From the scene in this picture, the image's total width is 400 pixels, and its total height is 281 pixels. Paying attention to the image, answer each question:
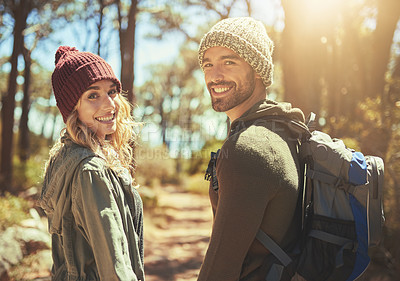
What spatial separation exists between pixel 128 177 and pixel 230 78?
83 centimetres

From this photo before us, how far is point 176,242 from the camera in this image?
7801 mm

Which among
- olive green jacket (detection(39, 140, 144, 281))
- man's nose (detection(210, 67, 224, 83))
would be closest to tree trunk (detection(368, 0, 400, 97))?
man's nose (detection(210, 67, 224, 83))

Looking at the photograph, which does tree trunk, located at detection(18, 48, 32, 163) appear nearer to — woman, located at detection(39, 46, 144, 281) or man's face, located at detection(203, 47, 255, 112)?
woman, located at detection(39, 46, 144, 281)

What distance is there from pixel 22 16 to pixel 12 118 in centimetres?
311

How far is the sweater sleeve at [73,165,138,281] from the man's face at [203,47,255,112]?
835mm

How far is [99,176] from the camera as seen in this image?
172 cm

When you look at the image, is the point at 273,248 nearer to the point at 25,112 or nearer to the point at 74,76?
the point at 74,76

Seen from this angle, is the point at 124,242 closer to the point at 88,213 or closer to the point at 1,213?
the point at 88,213

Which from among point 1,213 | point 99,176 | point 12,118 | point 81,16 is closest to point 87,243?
point 99,176

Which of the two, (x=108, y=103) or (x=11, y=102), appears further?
(x=11, y=102)

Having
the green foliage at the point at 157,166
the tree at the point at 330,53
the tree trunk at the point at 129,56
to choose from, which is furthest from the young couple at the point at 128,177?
the green foliage at the point at 157,166

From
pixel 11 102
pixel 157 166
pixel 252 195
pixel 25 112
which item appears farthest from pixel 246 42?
pixel 157 166

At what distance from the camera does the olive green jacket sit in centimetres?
164

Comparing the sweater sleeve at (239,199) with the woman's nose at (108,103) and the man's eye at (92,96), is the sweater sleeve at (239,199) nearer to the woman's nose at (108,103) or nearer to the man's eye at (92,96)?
the woman's nose at (108,103)
